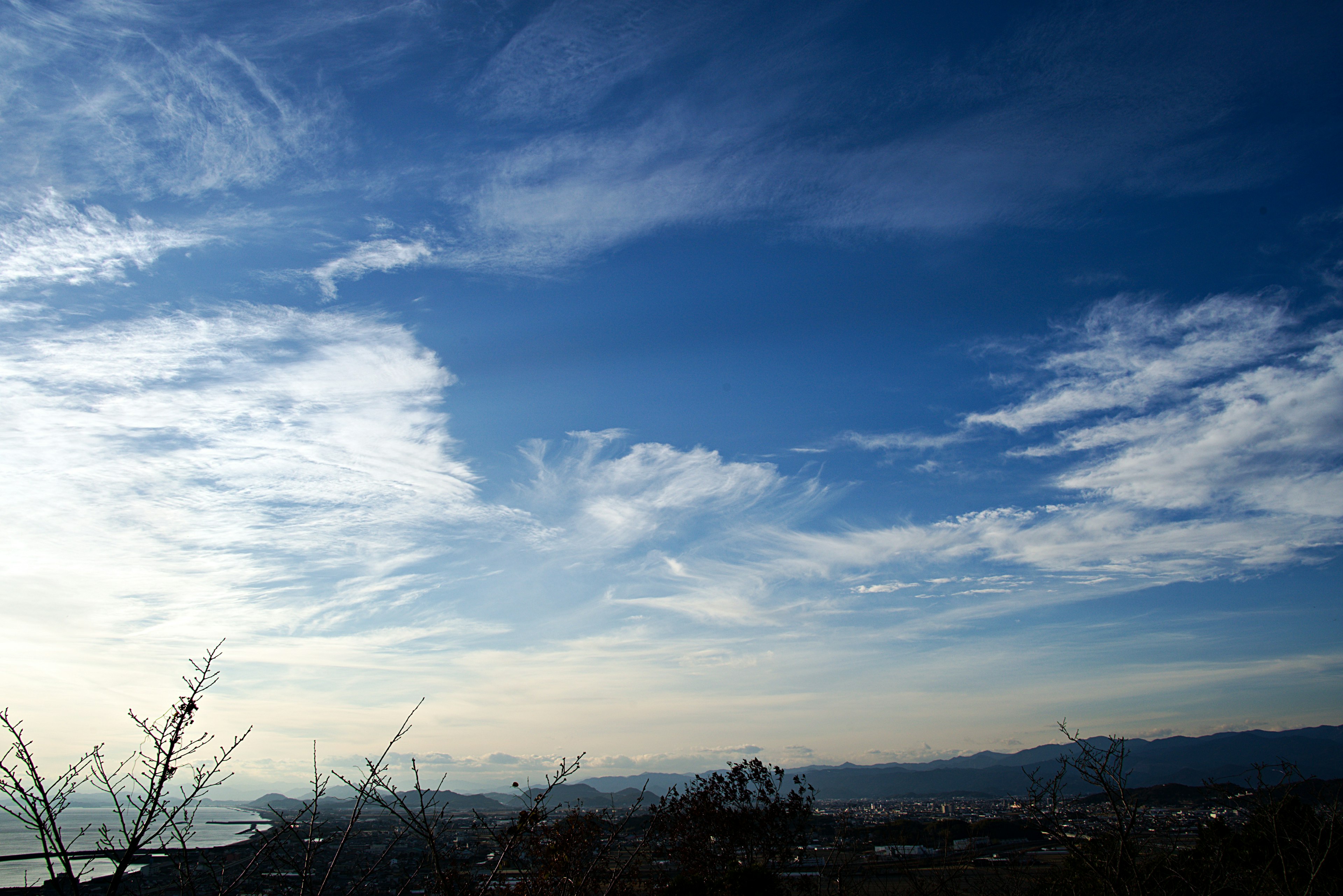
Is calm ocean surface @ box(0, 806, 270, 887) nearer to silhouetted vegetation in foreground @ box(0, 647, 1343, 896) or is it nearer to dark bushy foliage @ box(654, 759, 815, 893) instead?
silhouetted vegetation in foreground @ box(0, 647, 1343, 896)

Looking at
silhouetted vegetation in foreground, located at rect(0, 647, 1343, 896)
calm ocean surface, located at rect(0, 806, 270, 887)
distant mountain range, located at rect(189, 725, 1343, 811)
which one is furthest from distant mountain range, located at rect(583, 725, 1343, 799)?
silhouetted vegetation in foreground, located at rect(0, 647, 1343, 896)

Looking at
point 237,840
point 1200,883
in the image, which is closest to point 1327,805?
point 1200,883

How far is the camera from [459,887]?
14898mm

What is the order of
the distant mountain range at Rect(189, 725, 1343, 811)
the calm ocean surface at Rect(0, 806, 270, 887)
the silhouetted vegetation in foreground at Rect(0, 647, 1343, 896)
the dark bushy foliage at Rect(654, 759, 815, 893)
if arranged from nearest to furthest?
the silhouetted vegetation in foreground at Rect(0, 647, 1343, 896) → the dark bushy foliage at Rect(654, 759, 815, 893) → the calm ocean surface at Rect(0, 806, 270, 887) → the distant mountain range at Rect(189, 725, 1343, 811)

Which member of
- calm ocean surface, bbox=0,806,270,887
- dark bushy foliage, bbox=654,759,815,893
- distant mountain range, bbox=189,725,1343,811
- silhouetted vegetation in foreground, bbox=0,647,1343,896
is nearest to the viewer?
silhouetted vegetation in foreground, bbox=0,647,1343,896

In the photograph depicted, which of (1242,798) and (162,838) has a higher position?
(162,838)

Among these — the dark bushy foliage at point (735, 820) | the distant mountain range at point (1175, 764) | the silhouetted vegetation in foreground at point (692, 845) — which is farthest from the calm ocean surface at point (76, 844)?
the distant mountain range at point (1175, 764)

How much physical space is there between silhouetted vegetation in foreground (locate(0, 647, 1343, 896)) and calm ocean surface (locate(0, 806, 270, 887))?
83cm

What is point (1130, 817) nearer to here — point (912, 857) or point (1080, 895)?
point (1080, 895)

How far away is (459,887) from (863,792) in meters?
196

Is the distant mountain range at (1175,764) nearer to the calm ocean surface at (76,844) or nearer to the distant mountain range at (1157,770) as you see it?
the distant mountain range at (1157,770)

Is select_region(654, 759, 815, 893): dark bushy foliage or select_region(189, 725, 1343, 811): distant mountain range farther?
select_region(189, 725, 1343, 811): distant mountain range

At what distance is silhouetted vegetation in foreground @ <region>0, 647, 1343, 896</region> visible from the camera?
25.7ft

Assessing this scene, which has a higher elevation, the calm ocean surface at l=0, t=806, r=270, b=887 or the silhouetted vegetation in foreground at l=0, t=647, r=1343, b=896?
the silhouetted vegetation in foreground at l=0, t=647, r=1343, b=896
